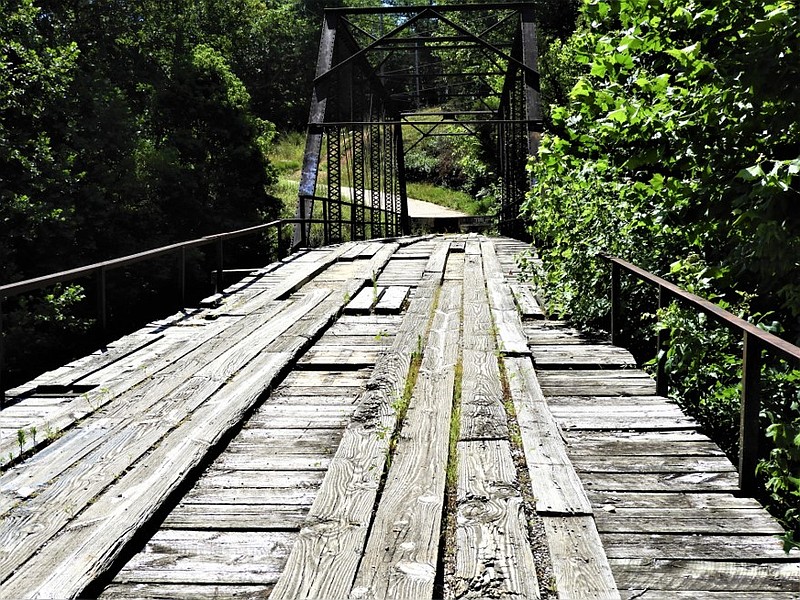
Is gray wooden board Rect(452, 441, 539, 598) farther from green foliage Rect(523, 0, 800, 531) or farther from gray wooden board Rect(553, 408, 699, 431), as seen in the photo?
green foliage Rect(523, 0, 800, 531)

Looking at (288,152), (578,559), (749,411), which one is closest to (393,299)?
(749,411)

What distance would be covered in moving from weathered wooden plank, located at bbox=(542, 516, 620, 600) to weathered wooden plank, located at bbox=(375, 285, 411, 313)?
511 cm

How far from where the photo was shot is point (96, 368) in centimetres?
606

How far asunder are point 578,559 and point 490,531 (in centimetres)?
39

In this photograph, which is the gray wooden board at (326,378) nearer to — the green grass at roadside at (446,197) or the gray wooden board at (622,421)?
the gray wooden board at (622,421)

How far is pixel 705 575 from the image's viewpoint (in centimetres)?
288

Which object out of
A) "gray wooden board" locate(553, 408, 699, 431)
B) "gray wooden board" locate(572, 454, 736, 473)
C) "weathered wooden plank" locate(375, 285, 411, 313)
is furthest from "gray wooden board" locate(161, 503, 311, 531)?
"weathered wooden plank" locate(375, 285, 411, 313)

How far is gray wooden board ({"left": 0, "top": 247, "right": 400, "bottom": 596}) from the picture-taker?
287cm

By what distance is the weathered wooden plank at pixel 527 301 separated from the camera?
7875 mm

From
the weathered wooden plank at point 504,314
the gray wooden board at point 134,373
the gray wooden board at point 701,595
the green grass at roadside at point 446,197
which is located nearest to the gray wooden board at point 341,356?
the gray wooden board at point 134,373

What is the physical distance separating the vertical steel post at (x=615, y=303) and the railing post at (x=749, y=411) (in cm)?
290

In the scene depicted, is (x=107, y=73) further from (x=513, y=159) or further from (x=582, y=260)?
(x=582, y=260)

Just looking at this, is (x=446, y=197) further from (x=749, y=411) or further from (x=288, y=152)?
(x=749, y=411)

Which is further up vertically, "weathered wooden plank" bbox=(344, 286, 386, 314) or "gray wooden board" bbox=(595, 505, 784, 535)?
"weathered wooden plank" bbox=(344, 286, 386, 314)
